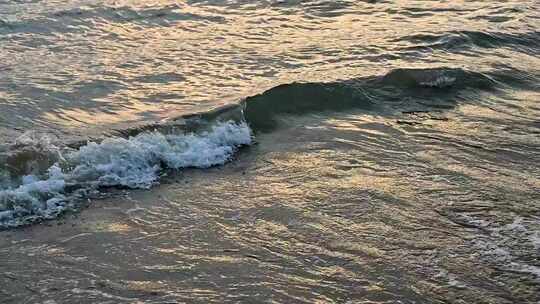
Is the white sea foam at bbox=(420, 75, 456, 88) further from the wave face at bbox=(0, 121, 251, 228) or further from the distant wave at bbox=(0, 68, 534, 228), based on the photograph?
the wave face at bbox=(0, 121, 251, 228)

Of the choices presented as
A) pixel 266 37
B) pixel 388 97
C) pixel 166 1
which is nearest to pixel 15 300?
pixel 388 97

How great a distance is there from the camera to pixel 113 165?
612 centimetres

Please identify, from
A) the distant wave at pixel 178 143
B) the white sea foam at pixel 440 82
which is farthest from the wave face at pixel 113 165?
the white sea foam at pixel 440 82

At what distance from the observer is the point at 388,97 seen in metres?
8.39

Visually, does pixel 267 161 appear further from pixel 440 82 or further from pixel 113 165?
pixel 440 82

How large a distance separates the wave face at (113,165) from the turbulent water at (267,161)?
0.02 meters

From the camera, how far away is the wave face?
537 cm

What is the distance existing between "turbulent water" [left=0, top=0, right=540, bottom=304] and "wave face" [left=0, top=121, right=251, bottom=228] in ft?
0.07

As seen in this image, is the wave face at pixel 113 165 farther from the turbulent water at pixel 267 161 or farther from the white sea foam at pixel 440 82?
the white sea foam at pixel 440 82

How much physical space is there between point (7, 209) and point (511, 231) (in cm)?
349

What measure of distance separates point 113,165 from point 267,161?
133 centimetres

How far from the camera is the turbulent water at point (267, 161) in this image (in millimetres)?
4410

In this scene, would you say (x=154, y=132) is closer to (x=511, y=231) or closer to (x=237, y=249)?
(x=237, y=249)

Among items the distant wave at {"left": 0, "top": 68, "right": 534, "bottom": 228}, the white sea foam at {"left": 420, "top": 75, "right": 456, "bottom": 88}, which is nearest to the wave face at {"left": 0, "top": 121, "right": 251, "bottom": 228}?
the distant wave at {"left": 0, "top": 68, "right": 534, "bottom": 228}
